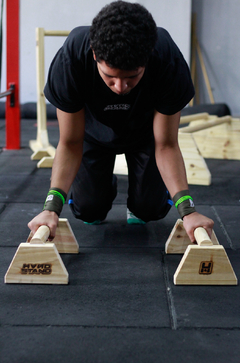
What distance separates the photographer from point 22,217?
2168 mm

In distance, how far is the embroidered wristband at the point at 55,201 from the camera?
4.93ft

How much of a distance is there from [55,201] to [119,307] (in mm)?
453

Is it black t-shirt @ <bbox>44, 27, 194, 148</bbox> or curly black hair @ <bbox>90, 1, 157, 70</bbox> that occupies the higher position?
curly black hair @ <bbox>90, 1, 157, 70</bbox>

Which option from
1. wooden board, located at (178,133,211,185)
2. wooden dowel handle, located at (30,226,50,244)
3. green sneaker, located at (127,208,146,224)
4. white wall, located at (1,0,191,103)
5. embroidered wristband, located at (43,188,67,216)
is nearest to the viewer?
wooden dowel handle, located at (30,226,50,244)

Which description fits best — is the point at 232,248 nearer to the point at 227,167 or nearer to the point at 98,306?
the point at 98,306

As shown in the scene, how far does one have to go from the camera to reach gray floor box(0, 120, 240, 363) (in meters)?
1.11

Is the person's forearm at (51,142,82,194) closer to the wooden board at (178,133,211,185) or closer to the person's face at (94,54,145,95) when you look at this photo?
the person's face at (94,54,145,95)

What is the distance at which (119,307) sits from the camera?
4.37 ft

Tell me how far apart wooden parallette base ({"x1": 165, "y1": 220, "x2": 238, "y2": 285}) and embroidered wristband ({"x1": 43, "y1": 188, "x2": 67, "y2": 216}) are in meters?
0.49

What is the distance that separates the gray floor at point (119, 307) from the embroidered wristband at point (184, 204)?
0.26m

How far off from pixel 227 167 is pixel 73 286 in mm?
2212

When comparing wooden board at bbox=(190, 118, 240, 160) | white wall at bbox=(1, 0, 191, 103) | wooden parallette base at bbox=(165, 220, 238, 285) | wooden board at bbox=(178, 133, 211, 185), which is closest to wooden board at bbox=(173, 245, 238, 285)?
wooden parallette base at bbox=(165, 220, 238, 285)

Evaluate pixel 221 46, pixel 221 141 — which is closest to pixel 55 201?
pixel 221 141

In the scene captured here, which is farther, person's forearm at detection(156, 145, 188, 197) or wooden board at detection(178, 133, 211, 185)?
wooden board at detection(178, 133, 211, 185)
